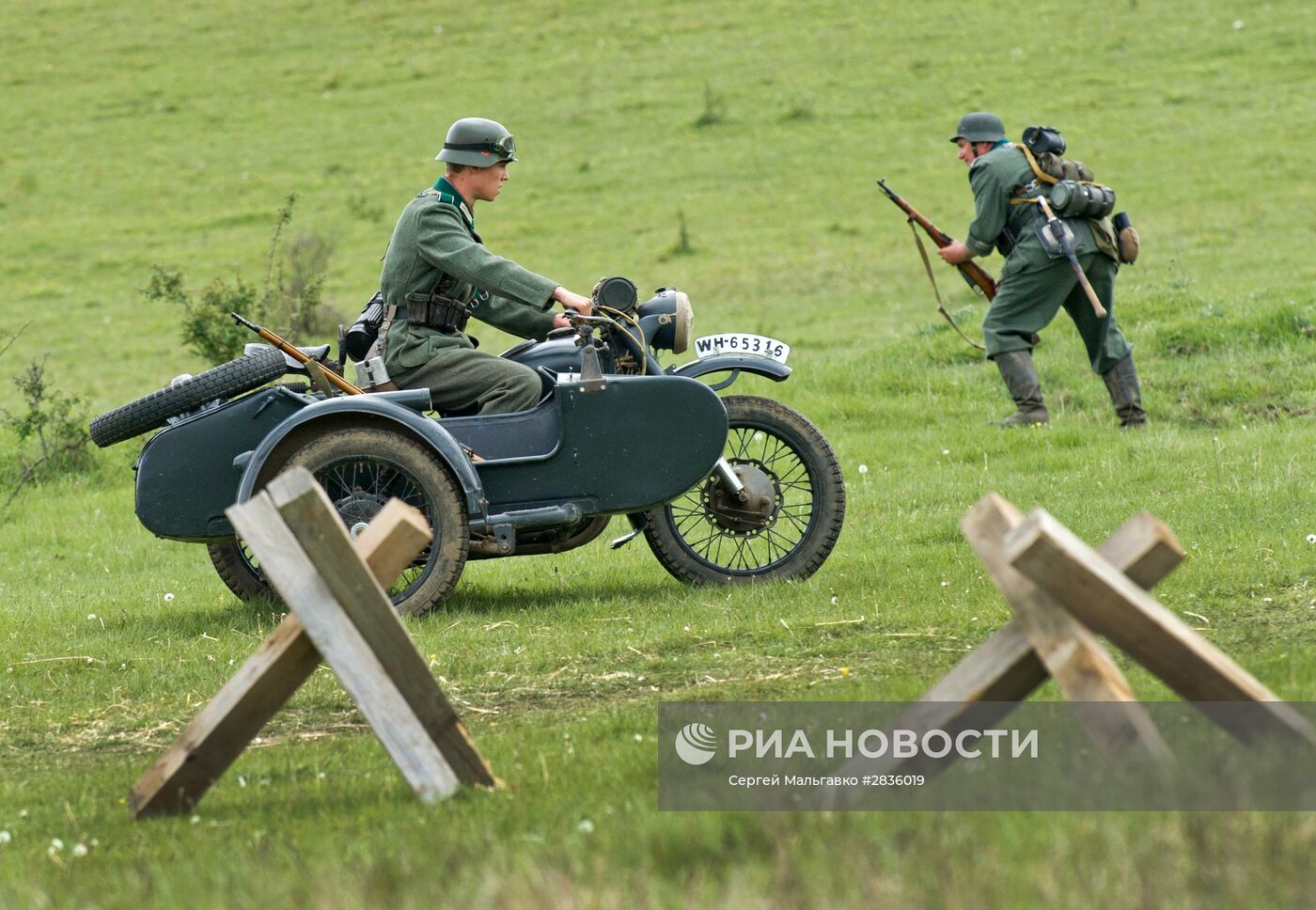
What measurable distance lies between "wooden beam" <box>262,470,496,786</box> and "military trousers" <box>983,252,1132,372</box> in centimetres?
840

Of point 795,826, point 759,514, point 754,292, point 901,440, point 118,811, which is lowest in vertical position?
point 754,292

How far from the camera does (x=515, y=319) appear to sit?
8.25 meters

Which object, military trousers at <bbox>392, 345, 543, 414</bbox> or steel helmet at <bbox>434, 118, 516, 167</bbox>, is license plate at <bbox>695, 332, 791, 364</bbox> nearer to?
military trousers at <bbox>392, 345, 543, 414</bbox>

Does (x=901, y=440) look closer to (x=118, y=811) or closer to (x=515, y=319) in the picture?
(x=515, y=319)

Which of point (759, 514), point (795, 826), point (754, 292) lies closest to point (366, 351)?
point (759, 514)

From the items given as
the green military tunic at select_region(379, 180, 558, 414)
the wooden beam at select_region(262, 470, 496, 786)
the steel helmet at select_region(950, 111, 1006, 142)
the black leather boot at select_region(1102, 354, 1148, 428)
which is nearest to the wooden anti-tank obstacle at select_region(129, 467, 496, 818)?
the wooden beam at select_region(262, 470, 496, 786)

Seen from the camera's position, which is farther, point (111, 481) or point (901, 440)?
point (111, 481)

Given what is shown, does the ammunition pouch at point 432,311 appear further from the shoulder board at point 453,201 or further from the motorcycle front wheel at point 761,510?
the motorcycle front wheel at point 761,510

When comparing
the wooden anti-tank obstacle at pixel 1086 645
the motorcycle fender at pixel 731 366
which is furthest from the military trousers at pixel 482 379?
the wooden anti-tank obstacle at pixel 1086 645

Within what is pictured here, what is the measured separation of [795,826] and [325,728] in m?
2.85

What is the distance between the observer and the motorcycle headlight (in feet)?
26.6

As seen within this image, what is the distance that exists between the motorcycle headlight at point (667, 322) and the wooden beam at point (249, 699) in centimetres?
370

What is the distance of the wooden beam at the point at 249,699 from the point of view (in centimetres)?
446

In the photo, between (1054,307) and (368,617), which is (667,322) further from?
(1054,307)
